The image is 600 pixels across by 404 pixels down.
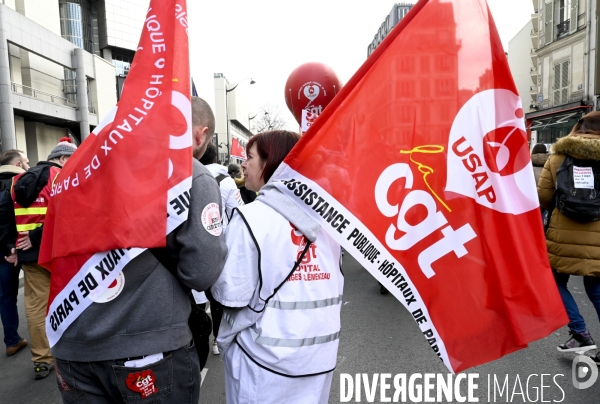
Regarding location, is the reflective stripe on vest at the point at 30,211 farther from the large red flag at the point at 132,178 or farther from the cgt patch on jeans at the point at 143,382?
the cgt patch on jeans at the point at 143,382

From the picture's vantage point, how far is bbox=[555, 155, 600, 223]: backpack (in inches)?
139

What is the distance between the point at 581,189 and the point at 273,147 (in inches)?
114

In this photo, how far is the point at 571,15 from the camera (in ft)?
75.7

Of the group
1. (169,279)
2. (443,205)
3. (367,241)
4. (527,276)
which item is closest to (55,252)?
(169,279)

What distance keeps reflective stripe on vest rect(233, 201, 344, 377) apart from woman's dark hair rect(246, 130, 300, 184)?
0.84 feet

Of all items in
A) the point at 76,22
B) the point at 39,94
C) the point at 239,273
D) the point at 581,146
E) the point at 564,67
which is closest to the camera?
the point at 239,273

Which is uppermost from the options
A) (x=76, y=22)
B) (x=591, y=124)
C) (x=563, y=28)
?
(x=76, y=22)

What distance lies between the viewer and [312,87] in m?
8.91

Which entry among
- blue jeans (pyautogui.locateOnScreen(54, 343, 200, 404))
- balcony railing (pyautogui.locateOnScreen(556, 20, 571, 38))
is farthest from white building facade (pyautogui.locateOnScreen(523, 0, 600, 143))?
blue jeans (pyautogui.locateOnScreen(54, 343, 200, 404))

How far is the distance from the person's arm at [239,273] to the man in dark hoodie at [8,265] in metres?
3.53

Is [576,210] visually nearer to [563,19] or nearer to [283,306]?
[283,306]

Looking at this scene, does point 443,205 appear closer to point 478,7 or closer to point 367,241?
point 367,241

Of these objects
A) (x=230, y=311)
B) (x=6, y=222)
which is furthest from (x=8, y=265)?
(x=230, y=311)

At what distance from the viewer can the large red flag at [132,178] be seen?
1558 millimetres
